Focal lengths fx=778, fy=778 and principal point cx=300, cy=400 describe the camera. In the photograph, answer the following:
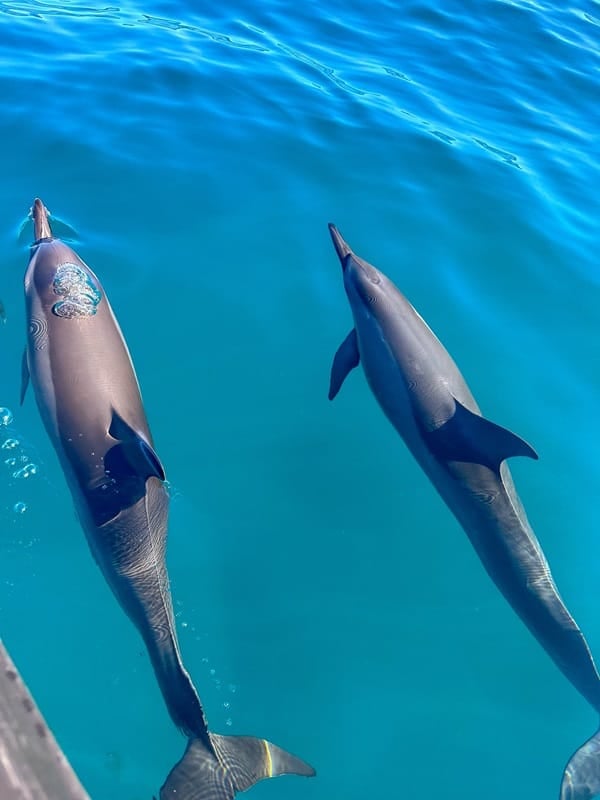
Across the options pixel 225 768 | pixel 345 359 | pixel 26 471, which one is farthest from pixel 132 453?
pixel 345 359

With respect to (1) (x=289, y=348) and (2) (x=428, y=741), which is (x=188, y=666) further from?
(1) (x=289, y=348)

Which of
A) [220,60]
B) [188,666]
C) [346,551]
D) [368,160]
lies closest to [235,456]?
[346,551]

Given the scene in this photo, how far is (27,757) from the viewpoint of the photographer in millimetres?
3027

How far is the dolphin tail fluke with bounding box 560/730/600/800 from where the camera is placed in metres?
5.50

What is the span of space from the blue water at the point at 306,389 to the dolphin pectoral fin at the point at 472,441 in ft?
3.44

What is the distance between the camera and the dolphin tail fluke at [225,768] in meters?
5.17

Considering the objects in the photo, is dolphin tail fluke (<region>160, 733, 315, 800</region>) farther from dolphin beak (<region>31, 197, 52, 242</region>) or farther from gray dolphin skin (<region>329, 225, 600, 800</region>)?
dolphin beak (<region>31, 197, 52, 242</region>)

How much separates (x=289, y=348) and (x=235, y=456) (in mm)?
1510

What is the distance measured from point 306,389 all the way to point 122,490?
2.68 meters

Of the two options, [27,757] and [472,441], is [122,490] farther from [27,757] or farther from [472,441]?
[27,757]

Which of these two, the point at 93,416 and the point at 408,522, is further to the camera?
the point at 408,522

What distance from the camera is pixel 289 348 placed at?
8305mm

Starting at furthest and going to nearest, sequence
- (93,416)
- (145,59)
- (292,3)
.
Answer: (292,3), (145,59), (93,416)

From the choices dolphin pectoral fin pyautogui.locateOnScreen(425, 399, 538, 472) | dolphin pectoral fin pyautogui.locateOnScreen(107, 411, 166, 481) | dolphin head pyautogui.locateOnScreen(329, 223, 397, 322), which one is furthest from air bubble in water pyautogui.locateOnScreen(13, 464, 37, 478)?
dolphin pectoral fin pyautogui.locateOnScreen(425, 399, 538, 472)
